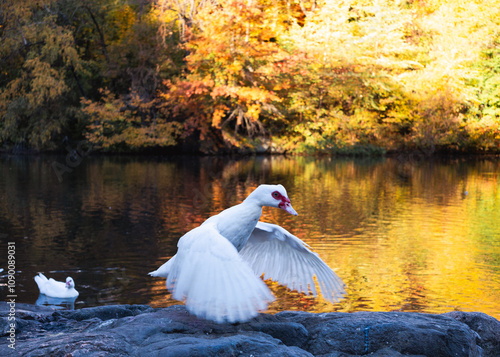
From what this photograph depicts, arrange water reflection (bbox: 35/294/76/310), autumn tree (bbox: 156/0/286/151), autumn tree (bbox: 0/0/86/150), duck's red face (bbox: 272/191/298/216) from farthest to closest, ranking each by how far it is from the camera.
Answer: autumn tree (bbox: 0/0/86/150) → autumn tree (bbox: 156/0/286/151) → water reflection (bbox: 35/294/76/310) → duck's red face (bbox: 272/191/298/216)

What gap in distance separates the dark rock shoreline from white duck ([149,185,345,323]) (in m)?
0.18

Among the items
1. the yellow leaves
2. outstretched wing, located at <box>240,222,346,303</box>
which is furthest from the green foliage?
outstretched wing, located at <box>240,222,346,303</box>

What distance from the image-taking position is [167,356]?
286cm

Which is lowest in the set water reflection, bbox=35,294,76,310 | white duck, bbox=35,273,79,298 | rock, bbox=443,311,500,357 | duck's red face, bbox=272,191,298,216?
water reflection, bbox=35,294,76,310

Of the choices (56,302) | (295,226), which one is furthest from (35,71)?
(56,302)

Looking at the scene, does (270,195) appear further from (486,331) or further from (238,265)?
(486,331)

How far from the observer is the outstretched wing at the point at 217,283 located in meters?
2.91

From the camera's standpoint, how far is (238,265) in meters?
3.12

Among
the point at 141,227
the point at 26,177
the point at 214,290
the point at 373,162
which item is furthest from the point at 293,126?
the point at 214,290

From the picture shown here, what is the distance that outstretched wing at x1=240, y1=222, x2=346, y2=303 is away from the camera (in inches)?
167

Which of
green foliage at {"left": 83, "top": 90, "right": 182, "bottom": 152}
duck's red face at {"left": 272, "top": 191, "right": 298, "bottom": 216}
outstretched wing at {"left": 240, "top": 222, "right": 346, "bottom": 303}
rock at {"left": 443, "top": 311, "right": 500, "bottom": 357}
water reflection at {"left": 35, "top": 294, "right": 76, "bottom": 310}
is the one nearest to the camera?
rock at {"left": 443, "top": 311, "right": 500, "bottom": 357}

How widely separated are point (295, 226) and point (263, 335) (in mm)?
8058

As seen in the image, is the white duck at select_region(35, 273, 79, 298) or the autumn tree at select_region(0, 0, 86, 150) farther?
the autumn tree at select_region(0, 0, 86, 150)

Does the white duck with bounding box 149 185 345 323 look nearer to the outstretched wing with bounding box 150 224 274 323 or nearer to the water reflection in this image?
the outstretched wing with bounding box 150 224 274 323
